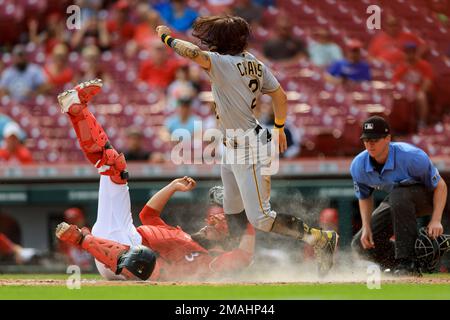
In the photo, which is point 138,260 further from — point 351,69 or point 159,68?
point 159,68

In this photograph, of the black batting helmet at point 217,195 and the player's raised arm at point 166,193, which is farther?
the black batting helmet at point 217,195

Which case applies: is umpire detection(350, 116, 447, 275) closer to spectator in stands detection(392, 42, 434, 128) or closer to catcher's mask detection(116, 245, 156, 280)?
catcher's mask detection(116, 245, 156, 280)

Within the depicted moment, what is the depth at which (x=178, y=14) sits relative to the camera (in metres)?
13.6

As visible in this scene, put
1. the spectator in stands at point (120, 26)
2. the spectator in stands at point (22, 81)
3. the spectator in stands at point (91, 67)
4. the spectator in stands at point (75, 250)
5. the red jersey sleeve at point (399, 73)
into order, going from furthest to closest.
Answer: the spectator in stands at point (120, 26) < the spectator in stands at point (22, 81) < the spectator in stands at point (91, 67) < the red jersey sleeve at point (399, 73) < the spectator in stands at point (75, 250)

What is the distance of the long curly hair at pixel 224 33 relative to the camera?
6.77 meters

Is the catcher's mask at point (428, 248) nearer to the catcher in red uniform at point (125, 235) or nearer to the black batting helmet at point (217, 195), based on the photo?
the catcher in red uniform at point (125, 235)

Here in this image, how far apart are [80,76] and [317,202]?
4.71 meters

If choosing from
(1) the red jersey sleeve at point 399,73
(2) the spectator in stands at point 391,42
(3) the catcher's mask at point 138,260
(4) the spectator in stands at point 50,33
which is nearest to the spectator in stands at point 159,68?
(4) the spectator in stands at point 50,33

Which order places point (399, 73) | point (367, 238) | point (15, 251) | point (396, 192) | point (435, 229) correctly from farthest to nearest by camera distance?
point (399, 73) < point (15, 251) < point (367, 238) < point (396, 192) < point (435, 229)

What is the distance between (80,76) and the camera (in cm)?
1327

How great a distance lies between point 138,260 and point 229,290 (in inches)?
25.8

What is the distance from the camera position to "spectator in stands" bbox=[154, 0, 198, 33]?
13.5 meters

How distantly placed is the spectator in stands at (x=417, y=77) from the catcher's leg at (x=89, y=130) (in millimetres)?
5078

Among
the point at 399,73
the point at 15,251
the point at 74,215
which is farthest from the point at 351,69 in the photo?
the point at 15,251
